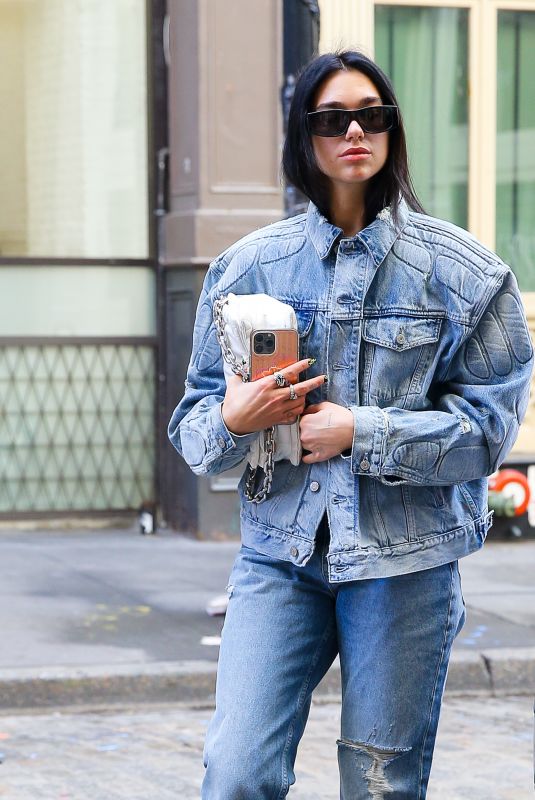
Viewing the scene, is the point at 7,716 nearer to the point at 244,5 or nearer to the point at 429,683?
the point at 429,683

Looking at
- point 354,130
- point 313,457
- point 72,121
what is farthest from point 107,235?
point 313,457

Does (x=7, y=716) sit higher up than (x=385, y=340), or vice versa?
(x=385, y=340)

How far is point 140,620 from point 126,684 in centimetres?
97

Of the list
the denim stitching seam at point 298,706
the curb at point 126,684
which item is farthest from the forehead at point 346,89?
the curb at point 126,684

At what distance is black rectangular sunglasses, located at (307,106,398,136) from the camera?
301 cm

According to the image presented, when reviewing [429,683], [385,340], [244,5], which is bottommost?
[429,683]

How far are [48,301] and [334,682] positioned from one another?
4.18 metres

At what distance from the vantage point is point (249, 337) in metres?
2.89

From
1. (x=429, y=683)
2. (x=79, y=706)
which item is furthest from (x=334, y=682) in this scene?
(x=429, y=683)

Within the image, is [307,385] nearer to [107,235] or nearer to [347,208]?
[347,208]

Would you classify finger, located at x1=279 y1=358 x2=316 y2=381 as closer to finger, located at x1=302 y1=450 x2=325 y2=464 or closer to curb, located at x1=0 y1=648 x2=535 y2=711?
finger, located at x1=302 y1=450 x2=325 y2=464

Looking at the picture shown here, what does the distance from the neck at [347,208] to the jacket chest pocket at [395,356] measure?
231 mm

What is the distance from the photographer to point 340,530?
297cm

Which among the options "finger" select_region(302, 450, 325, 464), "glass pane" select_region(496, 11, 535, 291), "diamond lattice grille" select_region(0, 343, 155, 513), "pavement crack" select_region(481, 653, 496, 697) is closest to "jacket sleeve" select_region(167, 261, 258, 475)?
"finger" select_region(302, 450, 325, 464)
